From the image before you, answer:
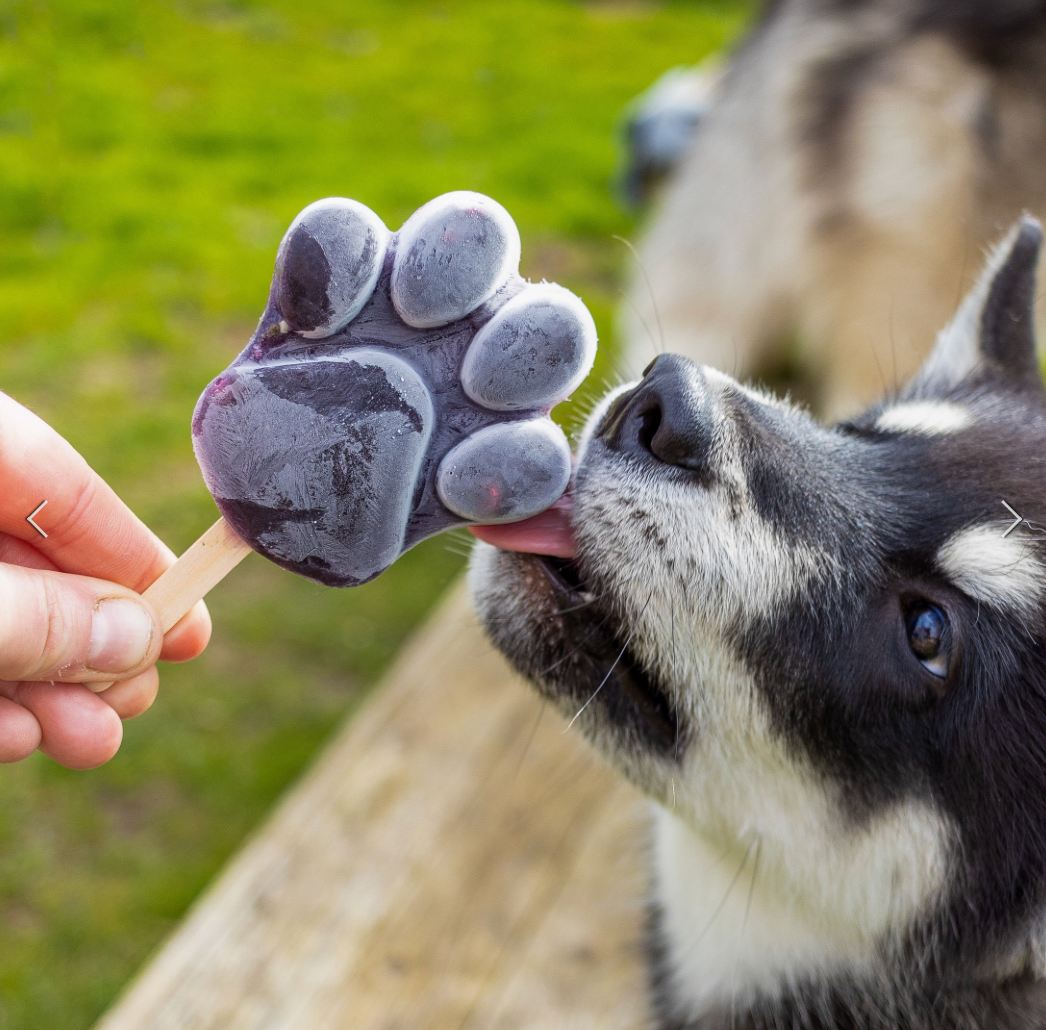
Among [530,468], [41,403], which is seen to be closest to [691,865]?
[530,468]

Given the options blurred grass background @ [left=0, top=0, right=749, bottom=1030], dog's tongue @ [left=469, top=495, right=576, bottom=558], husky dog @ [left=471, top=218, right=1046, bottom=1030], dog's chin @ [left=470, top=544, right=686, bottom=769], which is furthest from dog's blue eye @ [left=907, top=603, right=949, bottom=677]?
blurred grass background @ [left=0, top=0, right=749, bottom=1030]

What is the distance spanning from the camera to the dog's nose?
1836mm

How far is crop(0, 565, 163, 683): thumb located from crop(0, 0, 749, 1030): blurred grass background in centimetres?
160

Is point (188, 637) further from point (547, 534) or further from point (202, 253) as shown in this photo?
point (202, 253)

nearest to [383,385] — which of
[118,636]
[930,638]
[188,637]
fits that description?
[118,636]

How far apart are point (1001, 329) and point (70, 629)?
2.19m

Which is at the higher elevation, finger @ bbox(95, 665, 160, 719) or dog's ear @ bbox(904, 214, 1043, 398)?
dog's ear @ bbox(904, 214, 1043, 398)

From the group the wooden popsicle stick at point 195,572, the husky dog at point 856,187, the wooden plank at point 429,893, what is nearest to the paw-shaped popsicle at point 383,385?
the wooden popsicle stick at point 195,572

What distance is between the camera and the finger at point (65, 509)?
1726 millimetres

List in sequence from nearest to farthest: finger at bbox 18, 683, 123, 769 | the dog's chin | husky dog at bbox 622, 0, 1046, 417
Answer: finger at bbox 18, 683, 123, 769
the dog's chin
husky dog at bbox 622, 0, 1046, 417

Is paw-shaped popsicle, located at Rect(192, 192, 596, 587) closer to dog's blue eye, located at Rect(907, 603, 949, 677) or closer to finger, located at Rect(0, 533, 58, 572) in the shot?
finger, located at Rect(0, 533, 58, 572)

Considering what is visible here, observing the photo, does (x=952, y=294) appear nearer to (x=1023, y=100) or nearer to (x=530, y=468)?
(x=1023, y=100)

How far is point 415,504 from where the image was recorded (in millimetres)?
1656

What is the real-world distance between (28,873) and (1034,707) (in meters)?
3.50
